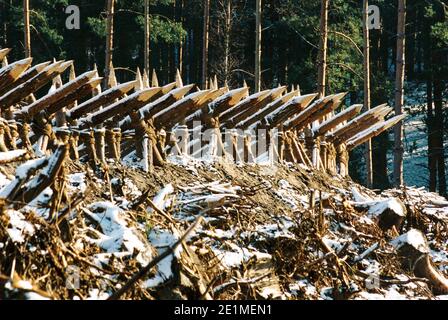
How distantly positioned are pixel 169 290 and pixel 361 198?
601 cm

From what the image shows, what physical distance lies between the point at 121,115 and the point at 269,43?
25.0m

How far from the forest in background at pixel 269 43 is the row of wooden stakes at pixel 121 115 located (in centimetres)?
1548

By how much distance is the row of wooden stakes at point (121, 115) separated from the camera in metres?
10.7

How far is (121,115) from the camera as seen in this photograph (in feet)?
37.5

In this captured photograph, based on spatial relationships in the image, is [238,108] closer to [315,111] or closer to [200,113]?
[200,113]

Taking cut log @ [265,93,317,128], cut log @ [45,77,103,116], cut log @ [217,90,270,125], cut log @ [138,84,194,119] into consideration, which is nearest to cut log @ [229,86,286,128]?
cut log @ [217,90,270,125]

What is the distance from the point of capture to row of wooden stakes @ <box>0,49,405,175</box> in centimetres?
1066

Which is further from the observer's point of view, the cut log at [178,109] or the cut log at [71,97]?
the cut log at [178,109]

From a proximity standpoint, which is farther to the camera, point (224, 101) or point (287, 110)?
point (287, 110)

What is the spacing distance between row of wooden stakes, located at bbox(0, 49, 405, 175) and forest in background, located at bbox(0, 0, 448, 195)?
15.5 meters

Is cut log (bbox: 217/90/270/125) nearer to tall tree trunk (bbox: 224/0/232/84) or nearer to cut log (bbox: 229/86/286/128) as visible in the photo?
cut log (bbox: 229/86/286/128)

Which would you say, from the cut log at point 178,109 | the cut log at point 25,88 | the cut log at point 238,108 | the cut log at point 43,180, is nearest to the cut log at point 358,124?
the cut log at point 238,108

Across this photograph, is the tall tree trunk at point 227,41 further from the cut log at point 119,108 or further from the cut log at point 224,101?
the cut log at point 119,108

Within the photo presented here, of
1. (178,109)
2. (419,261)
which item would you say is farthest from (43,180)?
(178,109)
